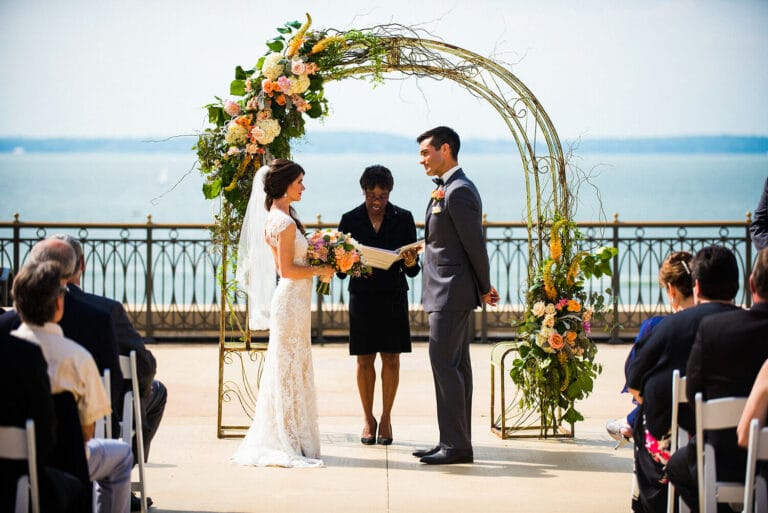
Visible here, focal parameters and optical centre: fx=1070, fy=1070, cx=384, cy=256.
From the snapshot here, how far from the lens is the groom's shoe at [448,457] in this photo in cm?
659

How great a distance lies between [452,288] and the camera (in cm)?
662

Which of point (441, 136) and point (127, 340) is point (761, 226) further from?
point (127, 340)

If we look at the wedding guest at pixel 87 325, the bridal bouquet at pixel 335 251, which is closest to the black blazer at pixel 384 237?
the bridal bouquet at pixel 335 251

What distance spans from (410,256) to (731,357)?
318 cm

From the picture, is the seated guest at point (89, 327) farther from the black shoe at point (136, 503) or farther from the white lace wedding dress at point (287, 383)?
the white lace wedding dress at point (287, 383)

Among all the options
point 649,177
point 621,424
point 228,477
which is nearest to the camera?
point 621,424

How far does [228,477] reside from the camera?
244 inches

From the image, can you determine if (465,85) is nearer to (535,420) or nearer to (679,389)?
(535,420)

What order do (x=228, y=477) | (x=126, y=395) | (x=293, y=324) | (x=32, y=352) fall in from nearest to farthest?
(x=32, y=352), (x=126, y=395), (x=228, y=477), (x=293, y=324)

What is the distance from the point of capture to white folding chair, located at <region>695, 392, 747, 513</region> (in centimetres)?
404

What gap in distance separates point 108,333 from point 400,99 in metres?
3.09

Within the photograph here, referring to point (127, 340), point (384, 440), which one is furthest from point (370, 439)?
point (127, 340)

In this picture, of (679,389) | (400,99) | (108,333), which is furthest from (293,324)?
(679,389)

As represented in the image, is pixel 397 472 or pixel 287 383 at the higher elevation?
pixel 287 383
